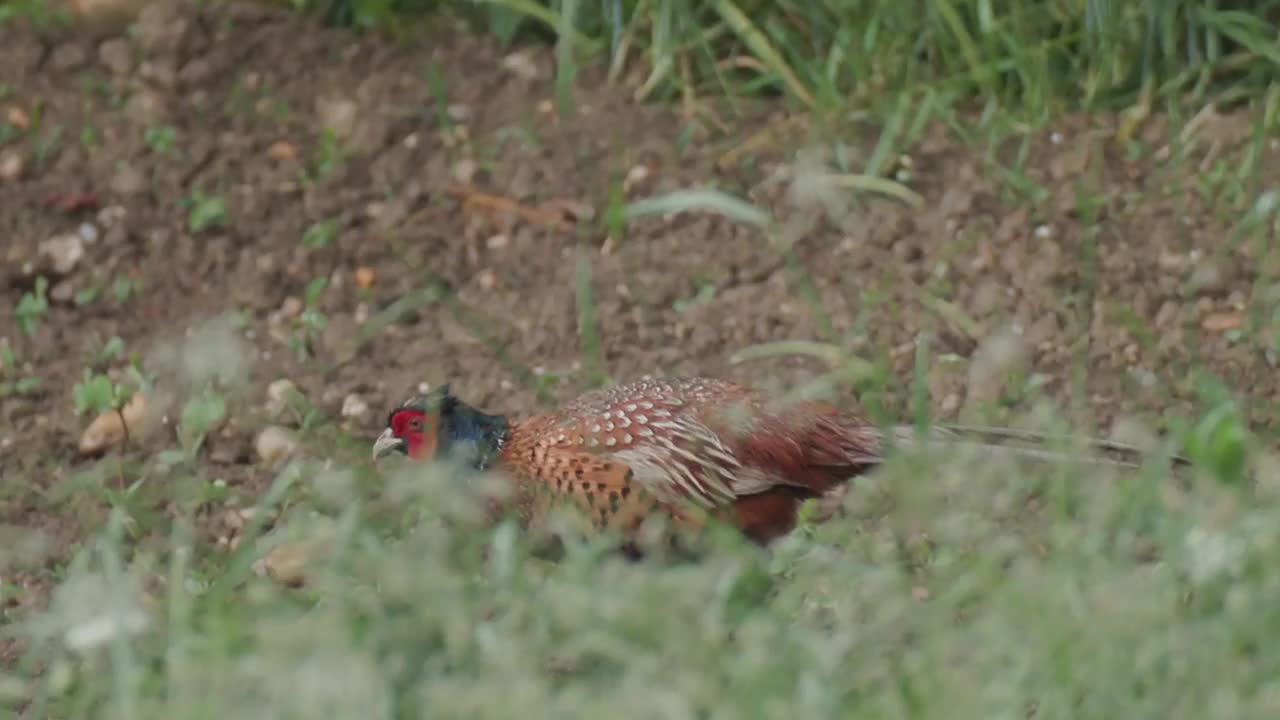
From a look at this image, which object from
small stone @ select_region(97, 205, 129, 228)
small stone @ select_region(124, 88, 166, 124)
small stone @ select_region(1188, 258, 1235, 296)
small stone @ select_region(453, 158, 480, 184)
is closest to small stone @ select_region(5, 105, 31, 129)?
small stone @ select_region(124, 88, 166, 124)

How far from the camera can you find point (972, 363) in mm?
A: 4852

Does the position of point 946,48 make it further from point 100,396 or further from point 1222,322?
point 100,396

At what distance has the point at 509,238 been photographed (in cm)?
557

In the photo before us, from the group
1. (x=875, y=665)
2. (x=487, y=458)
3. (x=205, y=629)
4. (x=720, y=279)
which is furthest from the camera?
(x=720, y=279)

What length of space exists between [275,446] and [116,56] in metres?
1.82

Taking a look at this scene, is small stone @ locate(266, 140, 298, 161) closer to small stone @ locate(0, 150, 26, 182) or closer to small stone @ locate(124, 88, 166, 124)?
small stone @ locate(124, 88, 166, 124)

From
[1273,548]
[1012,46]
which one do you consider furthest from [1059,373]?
[1273,548]

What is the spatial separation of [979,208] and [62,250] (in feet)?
7.41

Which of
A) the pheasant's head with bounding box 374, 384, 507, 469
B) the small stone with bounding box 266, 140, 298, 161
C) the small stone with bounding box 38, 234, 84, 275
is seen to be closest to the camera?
the pheasant's head with bounding box 374, 384, 507, 469

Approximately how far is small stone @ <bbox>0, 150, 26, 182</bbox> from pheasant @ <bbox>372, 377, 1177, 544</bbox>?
1.96 metres

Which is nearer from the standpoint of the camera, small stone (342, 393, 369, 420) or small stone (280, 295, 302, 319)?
small stone (342, 393, 369, 420)

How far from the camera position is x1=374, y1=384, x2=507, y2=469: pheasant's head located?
4.20 m

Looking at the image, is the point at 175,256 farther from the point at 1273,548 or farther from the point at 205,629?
the point at 1273,548

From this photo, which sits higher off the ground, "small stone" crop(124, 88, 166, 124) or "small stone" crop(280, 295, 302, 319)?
"small stone" crop(124, 88, 166, 124)
